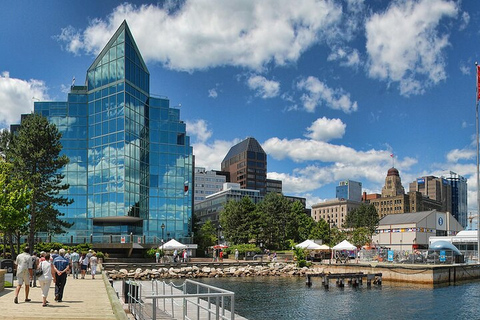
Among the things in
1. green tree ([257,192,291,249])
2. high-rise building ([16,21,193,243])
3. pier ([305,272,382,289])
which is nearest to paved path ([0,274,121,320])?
pier ([305,272,382,289])

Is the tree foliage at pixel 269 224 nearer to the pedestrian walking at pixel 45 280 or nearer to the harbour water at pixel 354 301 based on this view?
the harbour water at pixel 354 301

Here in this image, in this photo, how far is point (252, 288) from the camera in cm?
4106

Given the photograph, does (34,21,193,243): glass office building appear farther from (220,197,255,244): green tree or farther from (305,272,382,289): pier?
(305,272,382,289): pier

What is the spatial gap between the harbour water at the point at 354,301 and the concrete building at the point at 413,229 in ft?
185

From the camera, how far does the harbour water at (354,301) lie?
27.6 metres

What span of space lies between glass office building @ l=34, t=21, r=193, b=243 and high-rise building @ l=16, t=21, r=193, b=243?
5.8 inches

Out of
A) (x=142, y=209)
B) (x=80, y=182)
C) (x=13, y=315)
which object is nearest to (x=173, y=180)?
(x=142, y=209)

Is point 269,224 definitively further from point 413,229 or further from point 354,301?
point 354,301

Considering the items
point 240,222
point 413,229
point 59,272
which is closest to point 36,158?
point 59,272

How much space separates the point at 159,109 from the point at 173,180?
11.8m

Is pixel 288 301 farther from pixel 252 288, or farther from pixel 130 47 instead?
pixel 130 47

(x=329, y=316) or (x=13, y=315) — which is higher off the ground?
(x=13, y=315)

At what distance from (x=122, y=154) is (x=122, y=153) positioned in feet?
0.48

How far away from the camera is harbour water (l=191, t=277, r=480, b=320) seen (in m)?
27.6
